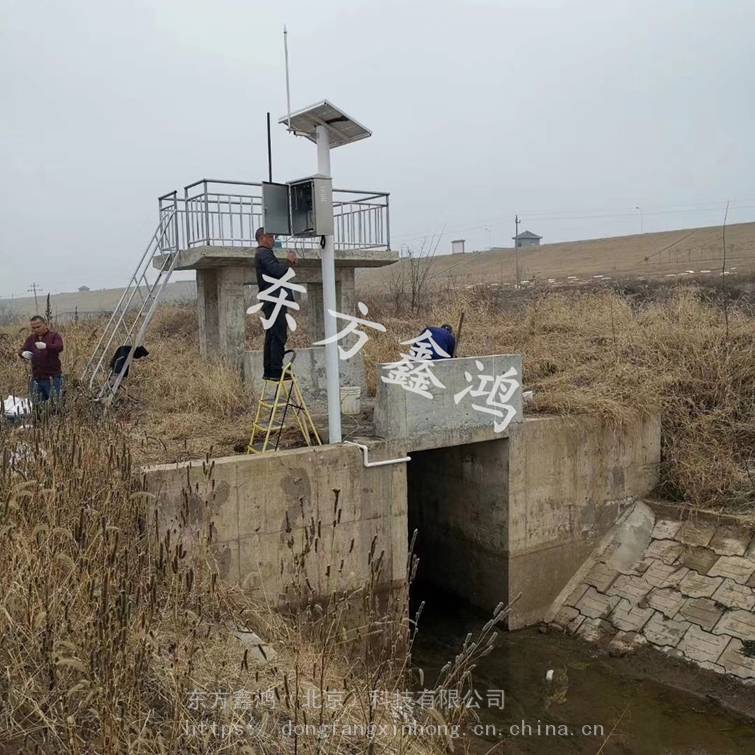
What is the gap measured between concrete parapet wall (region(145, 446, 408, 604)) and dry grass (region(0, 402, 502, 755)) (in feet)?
7.78

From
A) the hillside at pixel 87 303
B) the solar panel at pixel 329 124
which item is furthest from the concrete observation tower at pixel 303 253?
the hillside at pixel 87 303

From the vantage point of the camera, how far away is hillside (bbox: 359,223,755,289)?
98.3 feet

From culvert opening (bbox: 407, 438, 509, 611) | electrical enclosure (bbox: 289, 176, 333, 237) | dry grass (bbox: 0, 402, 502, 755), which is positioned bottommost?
culvert opening (bbox: 407, 438, 509, 611)

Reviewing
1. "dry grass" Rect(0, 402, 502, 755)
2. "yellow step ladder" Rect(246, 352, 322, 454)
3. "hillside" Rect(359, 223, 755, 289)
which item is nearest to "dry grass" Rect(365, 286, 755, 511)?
"yellow step ladder" Rect(246, 352, 322, 454)

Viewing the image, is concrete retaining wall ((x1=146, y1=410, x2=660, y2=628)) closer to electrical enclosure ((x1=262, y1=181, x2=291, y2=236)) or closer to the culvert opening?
the culvert opening

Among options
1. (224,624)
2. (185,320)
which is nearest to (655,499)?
(224,624)

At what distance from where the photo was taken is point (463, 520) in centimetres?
958

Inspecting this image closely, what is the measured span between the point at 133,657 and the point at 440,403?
17.6ft

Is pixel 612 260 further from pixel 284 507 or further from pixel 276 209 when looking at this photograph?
pixel 284 507

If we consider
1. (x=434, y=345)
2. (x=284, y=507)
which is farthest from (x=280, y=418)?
(x=434, y=345)

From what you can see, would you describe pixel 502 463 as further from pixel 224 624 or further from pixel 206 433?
pixel 224 624

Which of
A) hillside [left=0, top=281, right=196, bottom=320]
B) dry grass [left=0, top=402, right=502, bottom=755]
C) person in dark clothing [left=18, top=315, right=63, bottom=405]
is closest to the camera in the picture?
dry grass [left=0, top=402, right=502, bottom=755]

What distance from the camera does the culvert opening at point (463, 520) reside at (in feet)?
29.2

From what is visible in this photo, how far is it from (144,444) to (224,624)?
12.7 ft
